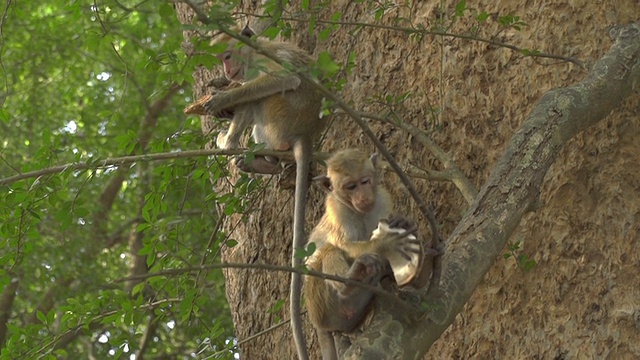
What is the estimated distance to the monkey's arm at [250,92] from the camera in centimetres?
561

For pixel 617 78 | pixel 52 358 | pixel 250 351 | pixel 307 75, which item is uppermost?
pixel 307 75

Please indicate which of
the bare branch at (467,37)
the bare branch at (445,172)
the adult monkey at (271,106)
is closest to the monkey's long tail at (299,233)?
the adult monkey at (271,106)

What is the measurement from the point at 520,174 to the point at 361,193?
70cm

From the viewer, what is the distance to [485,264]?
12.9 ft

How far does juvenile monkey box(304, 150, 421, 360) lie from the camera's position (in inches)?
173

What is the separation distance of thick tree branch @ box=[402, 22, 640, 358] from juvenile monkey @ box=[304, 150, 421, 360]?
1.45 ft

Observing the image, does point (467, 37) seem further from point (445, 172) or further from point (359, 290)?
point (359, 290)

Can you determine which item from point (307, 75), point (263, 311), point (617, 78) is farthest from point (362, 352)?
point (263, 311)

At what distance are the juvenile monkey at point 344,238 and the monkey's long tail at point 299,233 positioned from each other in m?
0.11

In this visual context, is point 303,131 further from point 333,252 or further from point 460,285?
point 460,285

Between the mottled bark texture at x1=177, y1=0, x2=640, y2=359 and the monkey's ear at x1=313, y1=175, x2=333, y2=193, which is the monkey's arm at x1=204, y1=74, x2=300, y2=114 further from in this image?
the monkey's ear at x1=313, y1=175, x2=333, y2=193

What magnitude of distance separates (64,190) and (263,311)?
1496 millimetres

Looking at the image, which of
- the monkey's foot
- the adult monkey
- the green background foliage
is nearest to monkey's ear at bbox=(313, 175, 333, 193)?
the adult monkey

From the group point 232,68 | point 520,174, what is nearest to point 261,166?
point 232,68
